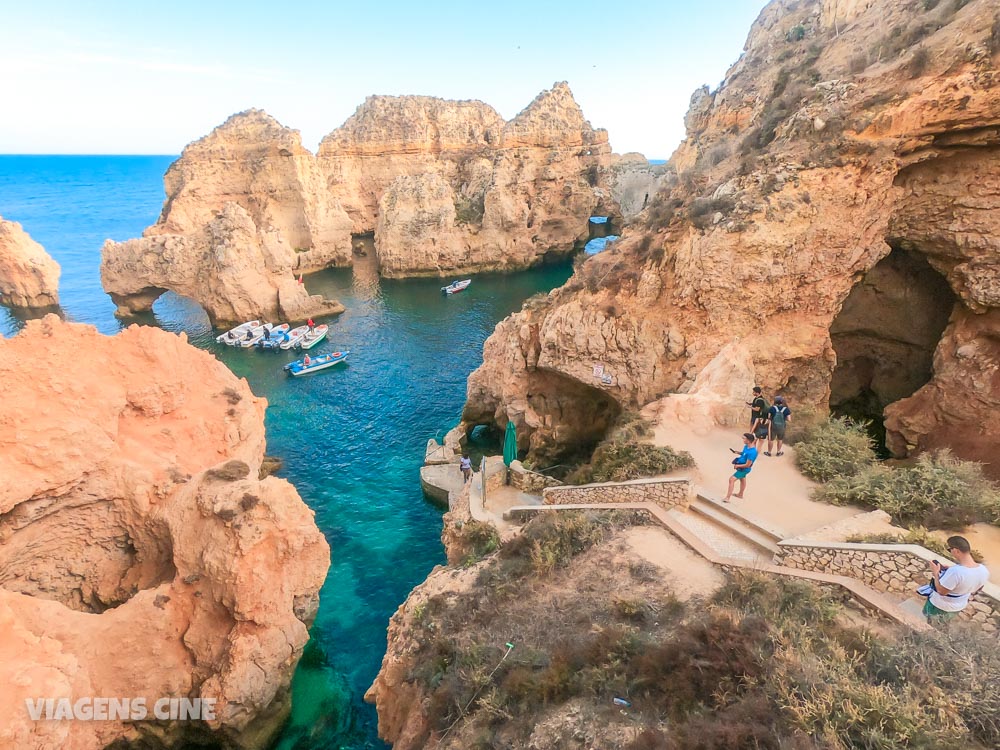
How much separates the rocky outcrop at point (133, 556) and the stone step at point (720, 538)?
860 centimetres

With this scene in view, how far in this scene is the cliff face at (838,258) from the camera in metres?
14.8

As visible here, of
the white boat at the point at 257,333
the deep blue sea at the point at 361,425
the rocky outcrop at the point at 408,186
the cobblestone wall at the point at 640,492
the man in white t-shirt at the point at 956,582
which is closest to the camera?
the man in white t-shirt at the point at 956,582

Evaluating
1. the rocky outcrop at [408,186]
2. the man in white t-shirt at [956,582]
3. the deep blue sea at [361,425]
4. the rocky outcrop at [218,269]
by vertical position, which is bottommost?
the deep blue sea at [361,425]

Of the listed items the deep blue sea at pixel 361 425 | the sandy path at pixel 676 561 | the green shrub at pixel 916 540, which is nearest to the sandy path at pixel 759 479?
the green shrub at pixel 916 540

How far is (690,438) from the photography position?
47.2 ft

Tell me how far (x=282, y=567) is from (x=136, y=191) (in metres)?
166

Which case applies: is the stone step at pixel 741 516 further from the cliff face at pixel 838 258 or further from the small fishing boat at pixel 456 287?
the small fishing boat at pixel 456 287

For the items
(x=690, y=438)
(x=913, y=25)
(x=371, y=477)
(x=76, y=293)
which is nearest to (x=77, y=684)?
(x=371, y=477)

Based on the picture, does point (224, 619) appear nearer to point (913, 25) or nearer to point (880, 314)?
point (880, 314)

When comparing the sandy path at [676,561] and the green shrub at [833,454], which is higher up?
the green shrub at [833,454]

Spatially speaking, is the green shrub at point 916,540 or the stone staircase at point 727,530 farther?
the stone staircase at point 727,530

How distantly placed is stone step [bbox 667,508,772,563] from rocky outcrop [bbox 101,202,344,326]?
119ft

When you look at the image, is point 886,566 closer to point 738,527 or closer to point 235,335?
point 738,527

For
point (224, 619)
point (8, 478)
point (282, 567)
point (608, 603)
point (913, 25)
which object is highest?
point (913, 25)
